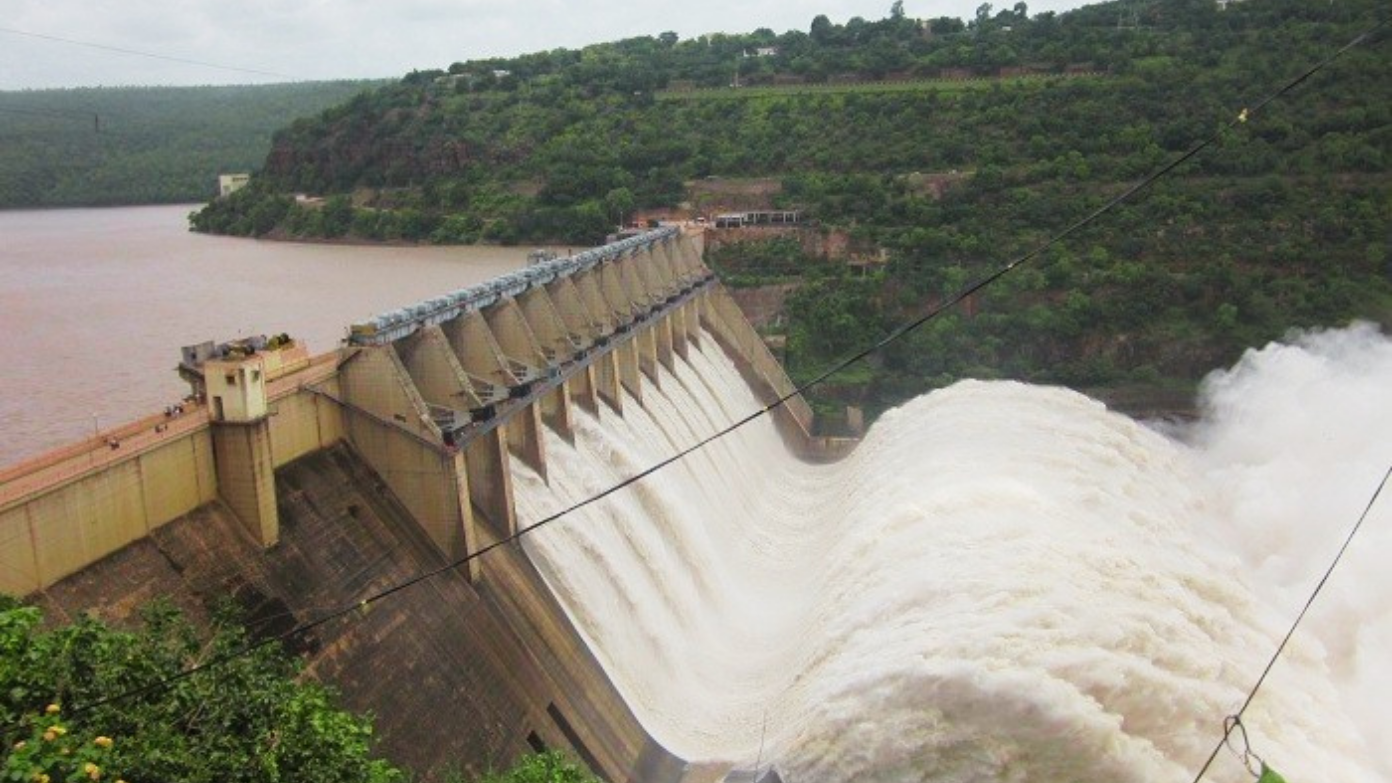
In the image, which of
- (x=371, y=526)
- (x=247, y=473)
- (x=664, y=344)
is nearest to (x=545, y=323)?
(x=664, y=344)

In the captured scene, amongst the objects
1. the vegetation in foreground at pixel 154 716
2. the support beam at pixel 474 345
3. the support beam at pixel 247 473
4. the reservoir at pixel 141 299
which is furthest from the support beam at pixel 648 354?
the vegetation in foreground at pixel 154 716

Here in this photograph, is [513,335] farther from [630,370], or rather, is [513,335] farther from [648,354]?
[648,354]

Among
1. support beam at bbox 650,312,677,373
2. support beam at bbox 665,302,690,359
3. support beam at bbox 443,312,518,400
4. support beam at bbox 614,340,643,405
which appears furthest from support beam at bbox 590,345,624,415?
support beam at bbox 665,302,690,359

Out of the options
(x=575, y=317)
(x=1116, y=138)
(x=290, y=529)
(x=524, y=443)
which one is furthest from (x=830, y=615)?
Answer: (x=1116, y=138)

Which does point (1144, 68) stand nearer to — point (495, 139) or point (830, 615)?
point (495, 139)

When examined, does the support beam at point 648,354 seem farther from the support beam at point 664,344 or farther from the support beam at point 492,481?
the support beam at point 492,481
